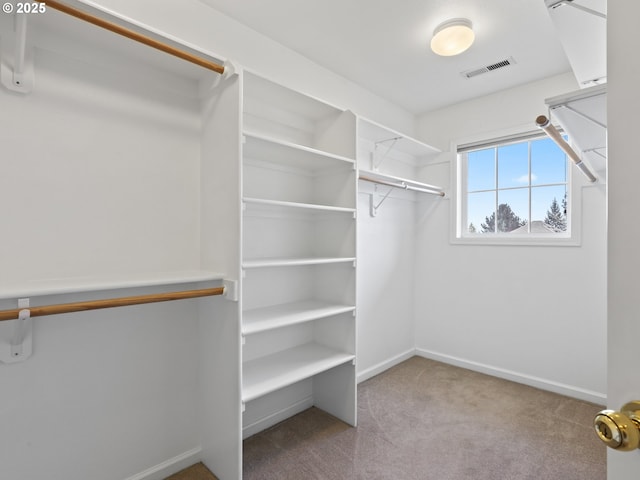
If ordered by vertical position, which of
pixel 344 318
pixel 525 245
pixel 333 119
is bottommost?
pixel 344 318

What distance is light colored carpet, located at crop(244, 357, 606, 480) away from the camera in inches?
69.6

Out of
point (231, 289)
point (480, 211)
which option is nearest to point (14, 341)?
point (231, 289)

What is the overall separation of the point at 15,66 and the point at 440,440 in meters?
2.79

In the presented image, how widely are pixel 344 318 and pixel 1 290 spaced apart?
67.1 inches

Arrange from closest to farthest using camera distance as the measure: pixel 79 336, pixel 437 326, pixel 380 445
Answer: pixel 79 336 < pixel 380 445 < pixel 437 326

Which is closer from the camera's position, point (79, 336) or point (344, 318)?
point (79, 336)

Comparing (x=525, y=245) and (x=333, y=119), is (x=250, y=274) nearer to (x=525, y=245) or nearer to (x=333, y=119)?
(x=333, y=119)

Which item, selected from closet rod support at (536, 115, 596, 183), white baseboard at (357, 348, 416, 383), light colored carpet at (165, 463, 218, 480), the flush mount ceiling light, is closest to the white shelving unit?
light colored carpet at (165, 463, 218, 480)

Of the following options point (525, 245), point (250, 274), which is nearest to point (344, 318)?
point (250, 274)

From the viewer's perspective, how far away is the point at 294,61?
2.34 metres

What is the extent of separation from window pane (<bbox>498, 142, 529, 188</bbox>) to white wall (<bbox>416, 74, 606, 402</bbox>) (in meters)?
0.23

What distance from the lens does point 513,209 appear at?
300cm

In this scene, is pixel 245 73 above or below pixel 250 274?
above

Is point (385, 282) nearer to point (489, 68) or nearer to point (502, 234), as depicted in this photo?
point (502, 234)
